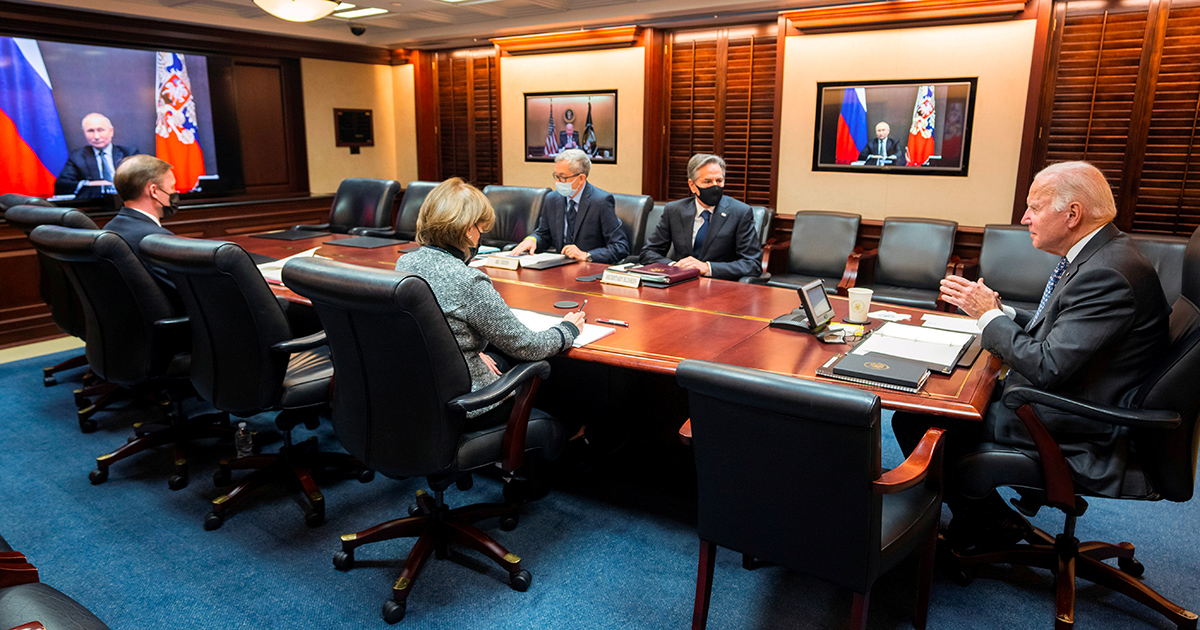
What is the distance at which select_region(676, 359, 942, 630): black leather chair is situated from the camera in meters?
1.44

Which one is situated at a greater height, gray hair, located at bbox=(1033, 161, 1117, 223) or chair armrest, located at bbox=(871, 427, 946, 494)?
gray hair, located at bbox=(1033, 161, 1117, 223)

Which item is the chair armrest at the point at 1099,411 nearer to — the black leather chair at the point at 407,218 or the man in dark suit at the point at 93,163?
the black leather chair at the point at 407,218

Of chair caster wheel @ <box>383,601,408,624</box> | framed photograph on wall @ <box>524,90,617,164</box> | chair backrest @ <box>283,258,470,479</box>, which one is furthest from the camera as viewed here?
framed photograph on wall @ <box>524,90,617,164</box>

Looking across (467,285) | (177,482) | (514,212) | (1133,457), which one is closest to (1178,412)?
(1133,457)

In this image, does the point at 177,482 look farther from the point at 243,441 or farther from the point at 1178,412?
the point at 1178,412

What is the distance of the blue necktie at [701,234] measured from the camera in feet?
13.3

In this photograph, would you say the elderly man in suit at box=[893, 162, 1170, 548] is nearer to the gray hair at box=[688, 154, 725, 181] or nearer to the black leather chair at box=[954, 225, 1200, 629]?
the black leather chair at box=[954, 225, 1200, 629]

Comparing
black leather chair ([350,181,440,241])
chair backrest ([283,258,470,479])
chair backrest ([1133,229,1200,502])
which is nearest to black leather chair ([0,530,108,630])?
chair backrest ([283,258,470,479])

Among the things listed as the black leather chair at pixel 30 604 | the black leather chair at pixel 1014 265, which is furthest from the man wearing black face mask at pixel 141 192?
the black leather chair at pixel 1014 265

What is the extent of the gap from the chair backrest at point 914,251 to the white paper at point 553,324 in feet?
9.94

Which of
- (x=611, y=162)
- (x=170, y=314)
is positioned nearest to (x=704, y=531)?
(x=170, y=314)

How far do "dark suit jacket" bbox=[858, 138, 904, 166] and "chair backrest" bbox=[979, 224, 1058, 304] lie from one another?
0.82 m

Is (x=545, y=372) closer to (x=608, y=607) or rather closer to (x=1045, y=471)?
(x=608, y=607)

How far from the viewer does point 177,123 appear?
615 centimetres
